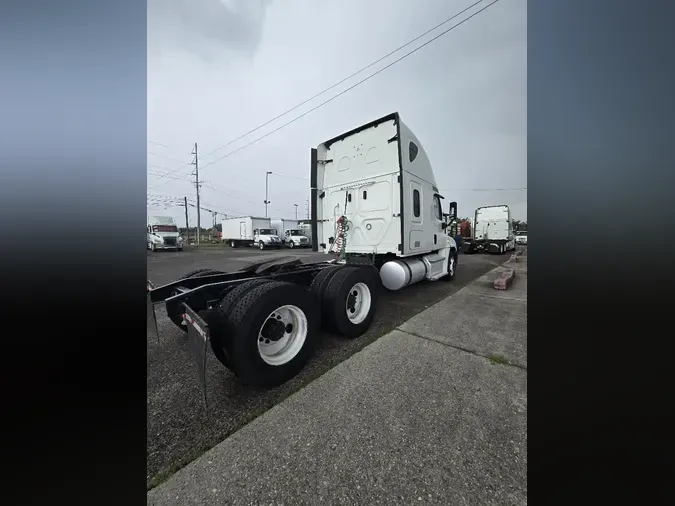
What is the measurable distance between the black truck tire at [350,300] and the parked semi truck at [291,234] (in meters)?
23.7

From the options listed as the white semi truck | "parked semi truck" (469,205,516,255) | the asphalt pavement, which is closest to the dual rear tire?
the asphalt pavement

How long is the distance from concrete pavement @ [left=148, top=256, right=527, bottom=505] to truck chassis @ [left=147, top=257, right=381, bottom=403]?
423 millimetres

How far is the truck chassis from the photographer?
2.23 m

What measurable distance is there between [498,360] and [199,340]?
10.4ft

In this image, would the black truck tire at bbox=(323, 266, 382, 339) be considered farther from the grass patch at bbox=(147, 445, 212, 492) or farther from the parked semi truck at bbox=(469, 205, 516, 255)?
the parked semi truck at bbox=(469, 205, 516, 255)

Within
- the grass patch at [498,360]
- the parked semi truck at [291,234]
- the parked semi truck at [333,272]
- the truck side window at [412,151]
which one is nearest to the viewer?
the parked semi truck at [333,272]

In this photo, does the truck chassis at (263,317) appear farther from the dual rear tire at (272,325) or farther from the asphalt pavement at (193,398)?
the asphalt pavement at (193,398)

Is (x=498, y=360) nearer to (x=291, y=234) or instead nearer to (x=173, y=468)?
(x=173, y=468)

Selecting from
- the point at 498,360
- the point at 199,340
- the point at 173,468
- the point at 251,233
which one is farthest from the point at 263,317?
the point at 251,233

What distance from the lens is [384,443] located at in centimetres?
175

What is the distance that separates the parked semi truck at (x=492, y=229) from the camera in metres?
18.2

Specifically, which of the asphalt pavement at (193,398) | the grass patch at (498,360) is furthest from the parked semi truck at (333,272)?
the grass patch at (498,360)
